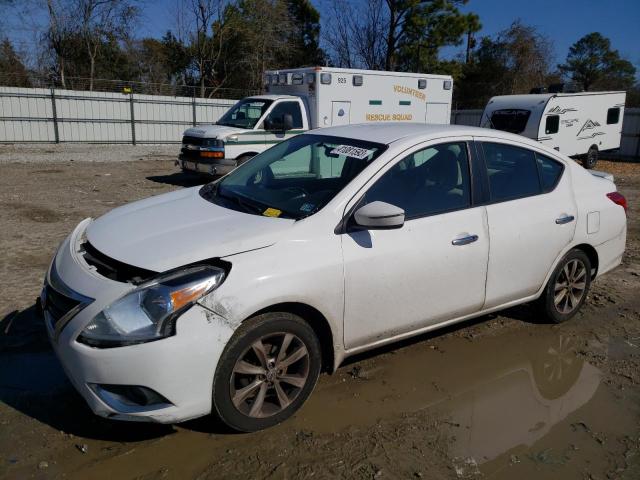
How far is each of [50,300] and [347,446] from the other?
73.6 inches

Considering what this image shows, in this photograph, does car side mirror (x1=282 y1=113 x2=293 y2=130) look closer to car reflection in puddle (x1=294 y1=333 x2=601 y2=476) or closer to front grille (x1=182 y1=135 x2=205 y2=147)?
front grille (x1=182 y1=135 x2=205 y2=147)

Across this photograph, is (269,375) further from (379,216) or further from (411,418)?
(379,216)

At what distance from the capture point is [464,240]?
12.2 ft

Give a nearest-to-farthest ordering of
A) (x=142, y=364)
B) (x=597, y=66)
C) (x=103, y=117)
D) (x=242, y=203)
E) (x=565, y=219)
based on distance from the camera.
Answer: (x=142, y=364) → (x=242, y=203) → (x=565, y=219) → (x=103, y=117) → (x=597, y=66)

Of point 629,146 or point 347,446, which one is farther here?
point 629,146

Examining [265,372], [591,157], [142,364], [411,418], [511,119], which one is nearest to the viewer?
[142,364]

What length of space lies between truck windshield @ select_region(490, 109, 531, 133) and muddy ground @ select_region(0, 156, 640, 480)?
43.7 ft

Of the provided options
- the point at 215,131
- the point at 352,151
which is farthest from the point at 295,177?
the point at 215,131

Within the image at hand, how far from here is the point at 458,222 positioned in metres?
3.73

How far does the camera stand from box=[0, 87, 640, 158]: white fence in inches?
781

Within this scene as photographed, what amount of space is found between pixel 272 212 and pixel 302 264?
0.51m

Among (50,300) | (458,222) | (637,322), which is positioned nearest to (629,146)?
(637,322)

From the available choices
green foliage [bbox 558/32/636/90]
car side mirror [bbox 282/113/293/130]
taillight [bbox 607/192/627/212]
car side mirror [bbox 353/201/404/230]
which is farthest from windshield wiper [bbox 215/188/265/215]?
green foliage [bbox 558/32/636/90]

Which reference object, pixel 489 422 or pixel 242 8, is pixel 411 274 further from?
pixel 242 8
